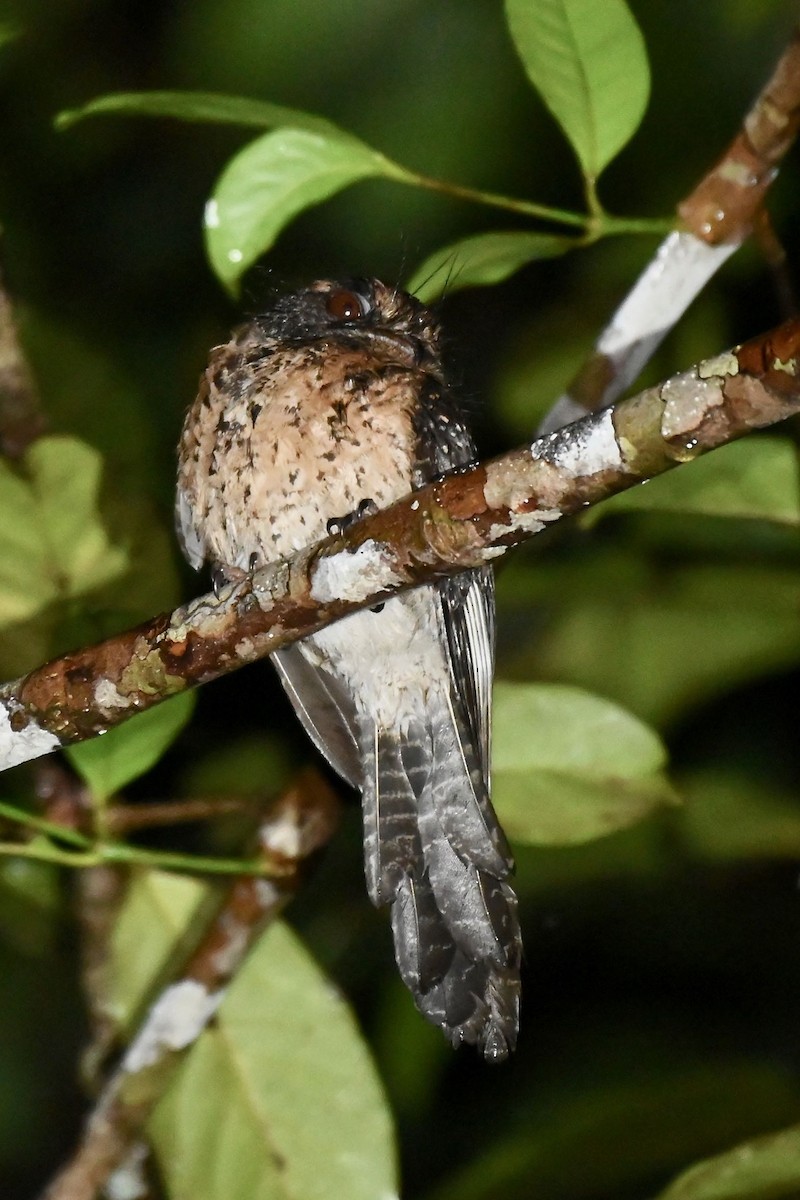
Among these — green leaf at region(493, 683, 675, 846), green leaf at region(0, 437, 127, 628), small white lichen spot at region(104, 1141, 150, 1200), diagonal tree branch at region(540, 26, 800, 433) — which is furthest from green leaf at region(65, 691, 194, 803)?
small white lichen spot at region(104, 1141, 150, 1200)

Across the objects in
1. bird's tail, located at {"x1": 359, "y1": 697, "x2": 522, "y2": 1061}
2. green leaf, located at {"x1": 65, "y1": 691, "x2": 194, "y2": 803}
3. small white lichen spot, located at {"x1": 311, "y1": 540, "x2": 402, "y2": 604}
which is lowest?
bird's tail, located at {"x1": 359, "y1": 697, "x2": 522, "y2": 1061}

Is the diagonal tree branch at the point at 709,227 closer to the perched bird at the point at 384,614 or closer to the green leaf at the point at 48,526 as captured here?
the perched bird at the point at 384,614

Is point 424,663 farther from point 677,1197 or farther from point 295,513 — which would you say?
point 677,1197

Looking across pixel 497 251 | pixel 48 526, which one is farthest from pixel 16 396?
pixel 497 251

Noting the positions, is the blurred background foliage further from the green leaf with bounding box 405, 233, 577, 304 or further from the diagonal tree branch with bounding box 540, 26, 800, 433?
the green leaf with bounding box 405, 233, 577, 304

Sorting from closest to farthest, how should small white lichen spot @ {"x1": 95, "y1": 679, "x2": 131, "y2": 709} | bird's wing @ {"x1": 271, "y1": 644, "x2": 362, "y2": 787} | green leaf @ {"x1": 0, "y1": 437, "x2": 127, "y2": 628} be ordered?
small white lichen spot @ {"x1": 95, "y1": 679, "x2": 131, "y2": 709}, green leaf @ {"x1": 0, "y1": 437, "x2": 127, "y2": 628}, bird's wing @ {"x1": 271, "y1": 644, "x2": 362, "y2": 787}

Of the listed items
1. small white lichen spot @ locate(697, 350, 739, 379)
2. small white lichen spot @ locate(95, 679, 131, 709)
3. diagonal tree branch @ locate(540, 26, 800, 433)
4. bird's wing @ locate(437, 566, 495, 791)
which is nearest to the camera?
small white lichen spot @ locate(697, 350, 739, 379)

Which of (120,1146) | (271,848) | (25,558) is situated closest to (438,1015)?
(271,848)

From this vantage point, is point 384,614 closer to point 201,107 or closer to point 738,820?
point 738,820
